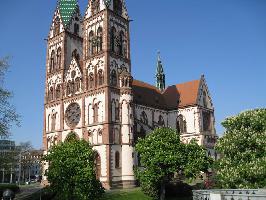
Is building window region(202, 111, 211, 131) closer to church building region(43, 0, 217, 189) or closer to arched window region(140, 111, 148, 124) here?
church building region(43, 0, 217, 189)

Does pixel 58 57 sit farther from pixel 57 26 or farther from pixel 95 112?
pixel 95 112

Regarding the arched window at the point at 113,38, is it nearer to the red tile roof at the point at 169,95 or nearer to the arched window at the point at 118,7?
the arched window at the point at 118,7

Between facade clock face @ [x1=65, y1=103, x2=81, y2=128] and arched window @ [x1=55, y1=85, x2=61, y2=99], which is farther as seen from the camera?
arched window @ [x1=55, y1=85, x2=61, y2=99]

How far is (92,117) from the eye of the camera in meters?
55.6

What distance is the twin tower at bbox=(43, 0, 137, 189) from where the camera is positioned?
53.0 metres

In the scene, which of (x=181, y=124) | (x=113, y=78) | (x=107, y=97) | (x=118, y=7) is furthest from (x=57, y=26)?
(x=181, y=124)

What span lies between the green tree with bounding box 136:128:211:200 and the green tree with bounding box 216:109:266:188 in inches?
199

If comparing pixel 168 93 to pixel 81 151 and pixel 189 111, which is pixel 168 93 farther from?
pixel 81 151

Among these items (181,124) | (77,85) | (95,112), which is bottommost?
(181,124)

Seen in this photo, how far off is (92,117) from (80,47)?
60.2 feet

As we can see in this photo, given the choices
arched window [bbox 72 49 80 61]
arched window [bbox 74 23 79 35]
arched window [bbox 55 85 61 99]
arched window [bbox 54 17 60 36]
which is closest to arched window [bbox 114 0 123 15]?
arched window [bbox 74 23 79 35]

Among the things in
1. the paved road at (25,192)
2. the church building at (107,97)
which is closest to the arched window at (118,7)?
the church building at (107,97)

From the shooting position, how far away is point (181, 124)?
68.5 meters

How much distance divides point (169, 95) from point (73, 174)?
1649 inches
